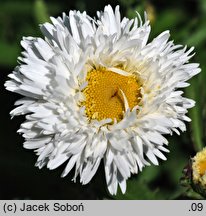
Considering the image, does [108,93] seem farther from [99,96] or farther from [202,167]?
[202,167]

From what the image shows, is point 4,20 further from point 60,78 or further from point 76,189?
point 60,78

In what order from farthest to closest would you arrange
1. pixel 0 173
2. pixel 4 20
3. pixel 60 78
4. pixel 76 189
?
1. pixel 4 20
2. pixel 0 173
3. pixel 76 189
4. pixel 60 78

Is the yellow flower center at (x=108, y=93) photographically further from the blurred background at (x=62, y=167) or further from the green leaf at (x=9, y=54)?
the green leaf at (x=9, y=54)

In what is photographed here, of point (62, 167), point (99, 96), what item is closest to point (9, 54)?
point (62, 167)

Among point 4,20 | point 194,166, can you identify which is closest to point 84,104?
point 194,166

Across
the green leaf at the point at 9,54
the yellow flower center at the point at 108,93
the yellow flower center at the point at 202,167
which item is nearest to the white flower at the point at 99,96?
the yellow flower center at the point at 108,93

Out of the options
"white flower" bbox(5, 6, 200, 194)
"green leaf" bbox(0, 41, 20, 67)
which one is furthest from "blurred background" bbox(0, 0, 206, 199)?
"white flower" bbox(5, 6, 200, 194)

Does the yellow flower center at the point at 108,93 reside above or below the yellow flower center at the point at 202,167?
above

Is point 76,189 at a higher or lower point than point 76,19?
lower
